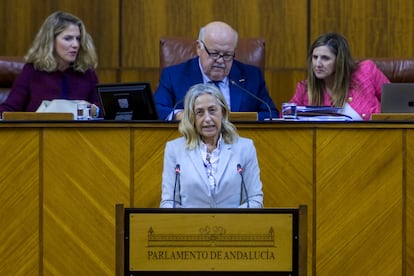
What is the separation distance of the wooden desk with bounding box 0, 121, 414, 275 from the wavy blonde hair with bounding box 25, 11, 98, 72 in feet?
3.01

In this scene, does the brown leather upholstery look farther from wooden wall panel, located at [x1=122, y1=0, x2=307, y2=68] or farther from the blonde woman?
wooden wall panel, located at [x1=122, y1=0, x2=307, y2=68]

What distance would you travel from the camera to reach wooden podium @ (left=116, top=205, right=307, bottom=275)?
4.32 m

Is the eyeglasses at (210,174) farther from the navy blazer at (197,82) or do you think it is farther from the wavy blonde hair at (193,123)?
the navy blazer at (197,82)

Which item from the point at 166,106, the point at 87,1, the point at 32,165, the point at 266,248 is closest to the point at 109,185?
the point at 32,165

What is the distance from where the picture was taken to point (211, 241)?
14.2ft

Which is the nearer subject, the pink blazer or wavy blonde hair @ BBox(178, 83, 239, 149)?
wavy blonde hair @ BBox(178, 83, 239, 149)

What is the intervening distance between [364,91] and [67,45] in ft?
5.48

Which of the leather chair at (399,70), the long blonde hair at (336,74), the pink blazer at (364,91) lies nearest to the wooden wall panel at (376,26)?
the leather chair at (399,70)

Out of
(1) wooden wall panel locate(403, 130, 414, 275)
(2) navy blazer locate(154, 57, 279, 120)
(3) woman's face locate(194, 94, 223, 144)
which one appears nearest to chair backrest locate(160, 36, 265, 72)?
(2) navy blazer locate(154, 57, 279, 120)

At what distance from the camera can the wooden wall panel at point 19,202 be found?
5.32 metres

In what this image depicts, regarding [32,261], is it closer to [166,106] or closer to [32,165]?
[32,165]

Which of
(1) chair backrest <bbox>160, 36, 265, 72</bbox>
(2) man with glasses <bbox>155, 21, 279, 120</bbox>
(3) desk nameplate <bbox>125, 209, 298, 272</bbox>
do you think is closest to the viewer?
(3) desk nameplate <bbox>125, 209, 298, 272</bbox>

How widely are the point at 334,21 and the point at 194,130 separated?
297cm

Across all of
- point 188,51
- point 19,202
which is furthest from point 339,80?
point 19,202
